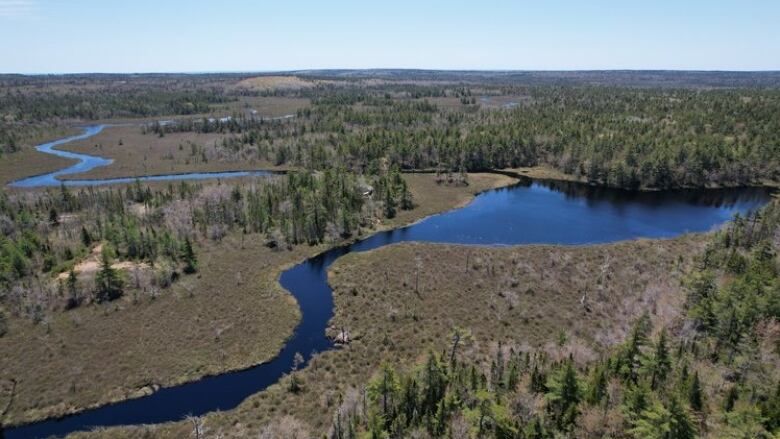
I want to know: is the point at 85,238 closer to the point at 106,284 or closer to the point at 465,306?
the point at 106,284

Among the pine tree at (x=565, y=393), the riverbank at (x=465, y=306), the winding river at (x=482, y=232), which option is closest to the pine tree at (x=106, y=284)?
the winding river at (x=482, y=232)

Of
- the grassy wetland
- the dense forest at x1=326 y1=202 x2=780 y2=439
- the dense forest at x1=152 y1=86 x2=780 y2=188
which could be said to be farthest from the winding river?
the dense forest at x1=326 y1=202 x2=780 y2=439

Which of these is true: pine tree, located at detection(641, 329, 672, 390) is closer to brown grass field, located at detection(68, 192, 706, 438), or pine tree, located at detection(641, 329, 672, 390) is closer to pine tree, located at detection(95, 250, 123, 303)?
brown grass field, located at detection(68, 192, 706, 438)

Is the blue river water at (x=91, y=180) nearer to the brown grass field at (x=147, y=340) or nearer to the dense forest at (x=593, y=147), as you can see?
the dense forest at (x=593, y=147)

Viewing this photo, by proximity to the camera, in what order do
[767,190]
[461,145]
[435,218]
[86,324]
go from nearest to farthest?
[86,324] < [435,218] < [767,190] < [461,145]

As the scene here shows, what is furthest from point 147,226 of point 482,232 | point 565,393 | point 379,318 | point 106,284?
point 565,393

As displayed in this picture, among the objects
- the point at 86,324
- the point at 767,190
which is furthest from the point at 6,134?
the point at 767,190

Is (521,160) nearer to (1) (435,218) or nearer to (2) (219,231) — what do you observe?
(1) (435,218)
